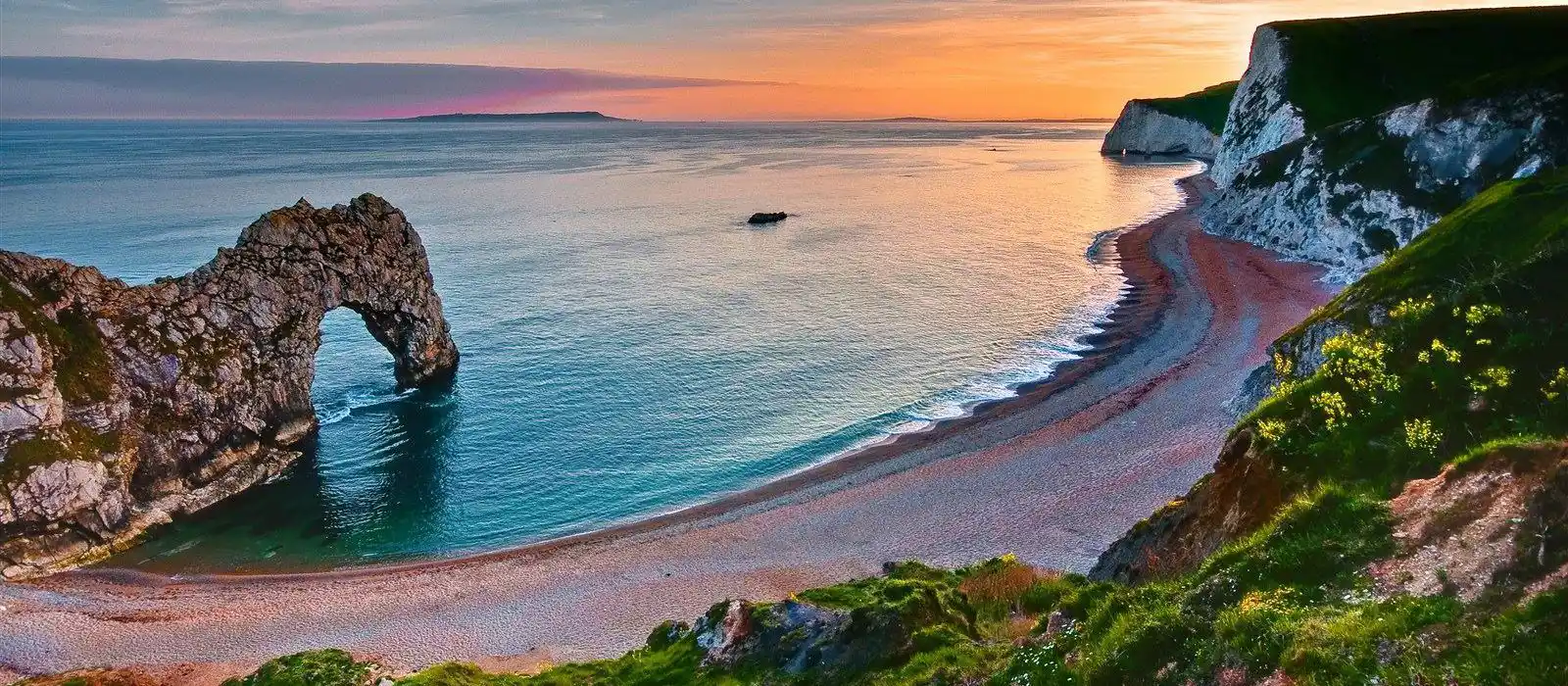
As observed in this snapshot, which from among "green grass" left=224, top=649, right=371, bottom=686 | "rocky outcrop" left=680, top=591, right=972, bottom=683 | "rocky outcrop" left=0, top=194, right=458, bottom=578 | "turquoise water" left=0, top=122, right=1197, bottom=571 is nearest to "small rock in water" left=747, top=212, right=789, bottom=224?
"turquoise water" left=0, top=122, right=1197, bottom=571

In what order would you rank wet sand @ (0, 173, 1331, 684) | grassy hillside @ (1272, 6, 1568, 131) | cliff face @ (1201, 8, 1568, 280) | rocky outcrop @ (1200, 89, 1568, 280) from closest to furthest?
wet sand @ (0, 173, 1331, 684)
rocky outcrop @ (1200, 89, 1568, 280)
cliff face @ (1201, 8, 1568, 280)
grassy hillside @ (1272, 6, 1568, 131)

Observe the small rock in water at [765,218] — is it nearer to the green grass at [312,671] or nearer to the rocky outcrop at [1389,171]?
the rocky outcrop at [1389,171]

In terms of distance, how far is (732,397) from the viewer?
51.5m

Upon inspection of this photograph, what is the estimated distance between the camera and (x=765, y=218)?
118 metres

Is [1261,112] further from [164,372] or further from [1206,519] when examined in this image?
[164,372]

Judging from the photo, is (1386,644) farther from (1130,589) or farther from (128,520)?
(128,520)

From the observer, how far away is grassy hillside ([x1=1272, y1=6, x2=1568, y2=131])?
94688mm

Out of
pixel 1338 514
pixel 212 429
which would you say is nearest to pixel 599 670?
pixel 1338 514

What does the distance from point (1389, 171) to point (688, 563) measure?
69134mm

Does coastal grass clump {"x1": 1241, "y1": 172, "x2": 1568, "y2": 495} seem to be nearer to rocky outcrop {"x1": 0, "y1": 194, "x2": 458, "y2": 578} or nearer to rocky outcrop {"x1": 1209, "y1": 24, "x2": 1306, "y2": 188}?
rocky outcrop {"x1": 0, "y1": 194, "x2": 458, "y2": 578}

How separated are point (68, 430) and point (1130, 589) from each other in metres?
43.2

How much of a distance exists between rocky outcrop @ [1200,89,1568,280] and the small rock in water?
5715 cm

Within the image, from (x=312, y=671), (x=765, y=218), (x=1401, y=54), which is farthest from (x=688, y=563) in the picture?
(x=1401, y=54)

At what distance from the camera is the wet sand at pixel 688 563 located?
1171 inches
